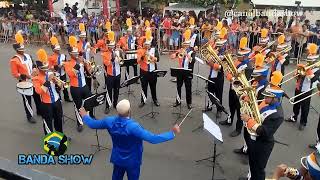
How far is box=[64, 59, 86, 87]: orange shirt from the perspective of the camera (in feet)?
27.1

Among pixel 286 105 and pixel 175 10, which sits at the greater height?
pixel 175 10

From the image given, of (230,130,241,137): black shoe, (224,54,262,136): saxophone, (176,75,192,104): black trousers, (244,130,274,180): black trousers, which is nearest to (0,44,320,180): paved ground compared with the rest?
(230,130,241,137): black shoe

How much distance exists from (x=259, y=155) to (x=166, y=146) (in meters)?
2.62

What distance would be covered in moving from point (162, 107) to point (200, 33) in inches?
231

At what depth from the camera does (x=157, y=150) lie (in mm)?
7820

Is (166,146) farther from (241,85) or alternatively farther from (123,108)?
(123,108)

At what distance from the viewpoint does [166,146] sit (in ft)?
26.2

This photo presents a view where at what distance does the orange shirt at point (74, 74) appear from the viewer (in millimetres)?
8273

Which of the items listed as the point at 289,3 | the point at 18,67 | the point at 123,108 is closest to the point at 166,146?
the point at 123,108

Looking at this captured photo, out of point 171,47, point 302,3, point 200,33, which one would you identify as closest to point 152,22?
point 171,47

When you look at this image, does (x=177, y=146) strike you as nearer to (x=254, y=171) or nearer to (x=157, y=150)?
(x=157, y=150)

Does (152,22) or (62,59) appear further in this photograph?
(152,22)

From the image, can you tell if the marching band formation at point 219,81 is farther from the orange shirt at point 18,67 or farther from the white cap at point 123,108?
the white cap at point 123,108

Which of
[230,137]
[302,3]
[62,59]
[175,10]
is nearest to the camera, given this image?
[230,137]
